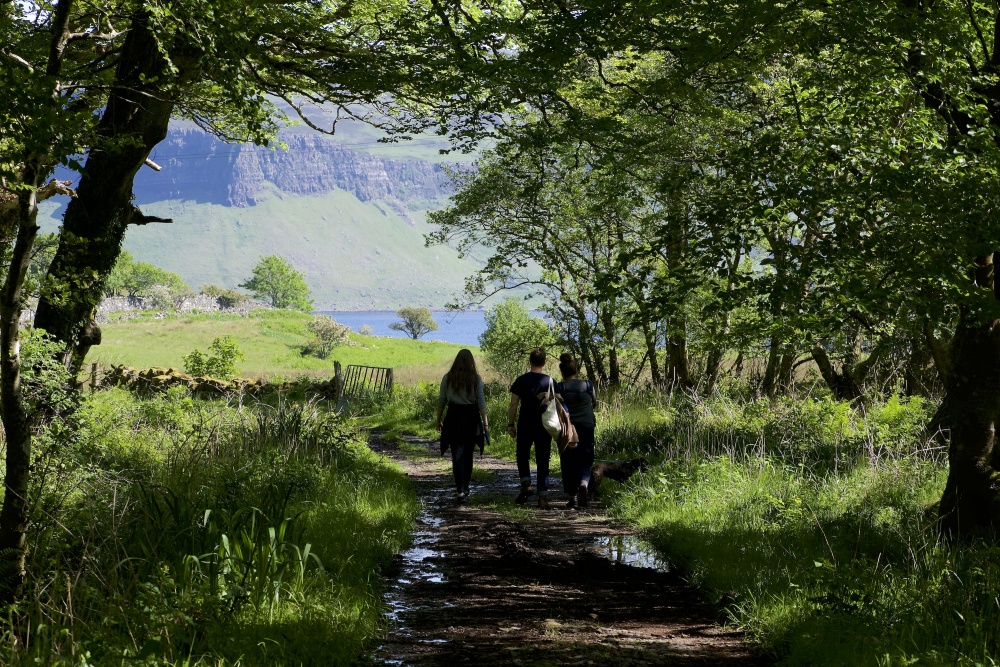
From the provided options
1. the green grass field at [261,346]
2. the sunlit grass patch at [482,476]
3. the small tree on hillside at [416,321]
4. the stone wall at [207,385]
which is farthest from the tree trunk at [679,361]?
the small tree on hillside at [416,321]

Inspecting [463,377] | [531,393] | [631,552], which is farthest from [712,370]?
[631,552]

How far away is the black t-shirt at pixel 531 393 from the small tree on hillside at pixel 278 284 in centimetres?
14073

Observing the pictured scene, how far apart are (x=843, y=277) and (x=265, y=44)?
312 inches

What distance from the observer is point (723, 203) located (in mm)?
6590

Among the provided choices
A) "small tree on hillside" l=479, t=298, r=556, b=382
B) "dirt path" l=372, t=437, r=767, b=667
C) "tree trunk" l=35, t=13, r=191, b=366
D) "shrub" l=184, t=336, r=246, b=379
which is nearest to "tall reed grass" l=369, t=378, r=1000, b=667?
"dirt path" l=372, t=437, r=767, b=667

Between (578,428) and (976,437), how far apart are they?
174 inches

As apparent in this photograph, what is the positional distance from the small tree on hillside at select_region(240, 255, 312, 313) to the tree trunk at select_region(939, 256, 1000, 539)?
14453cm

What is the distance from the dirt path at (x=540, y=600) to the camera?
5.16m

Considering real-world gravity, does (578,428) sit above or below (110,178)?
below

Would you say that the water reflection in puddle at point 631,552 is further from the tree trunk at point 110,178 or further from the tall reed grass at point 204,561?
the tree trunk at point 110,178

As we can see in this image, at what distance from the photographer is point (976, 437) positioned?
7.18m

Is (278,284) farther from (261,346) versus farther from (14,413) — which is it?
(14,413)

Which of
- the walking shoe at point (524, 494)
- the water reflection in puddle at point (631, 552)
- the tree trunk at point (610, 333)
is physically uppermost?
the tree trunk at point (610, 333)

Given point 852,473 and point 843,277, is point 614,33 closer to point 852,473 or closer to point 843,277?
point 843,277
